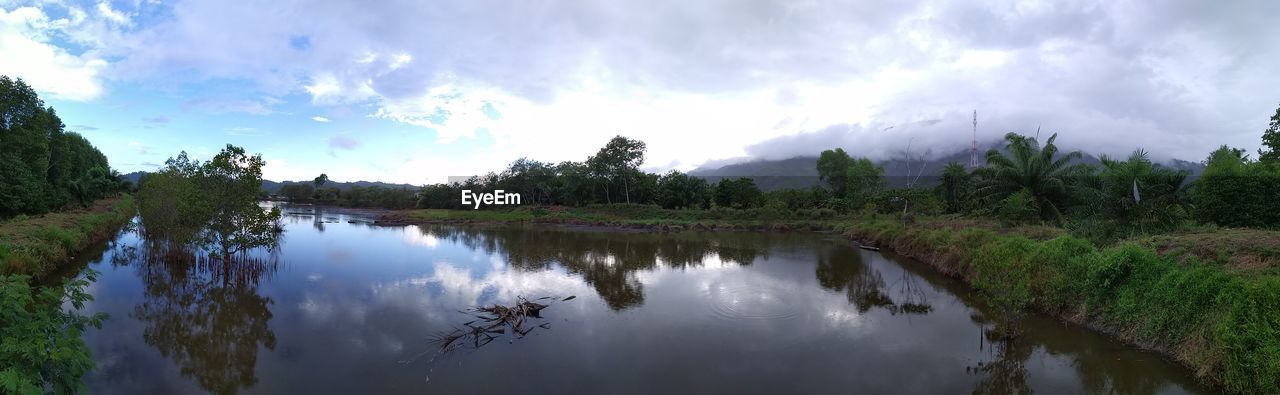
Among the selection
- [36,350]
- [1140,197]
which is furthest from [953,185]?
[36,350]

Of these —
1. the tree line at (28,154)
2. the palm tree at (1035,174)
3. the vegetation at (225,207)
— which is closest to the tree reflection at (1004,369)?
the palm tree at (1035,174)

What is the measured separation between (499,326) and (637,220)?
114ft

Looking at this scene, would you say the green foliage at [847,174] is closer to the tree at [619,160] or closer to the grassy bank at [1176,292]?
the tree at [619,160]

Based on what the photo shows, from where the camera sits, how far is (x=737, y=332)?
36.8 ft

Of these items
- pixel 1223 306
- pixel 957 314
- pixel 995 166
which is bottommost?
pixel 957 314

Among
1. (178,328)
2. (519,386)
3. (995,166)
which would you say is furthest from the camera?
(995,166)

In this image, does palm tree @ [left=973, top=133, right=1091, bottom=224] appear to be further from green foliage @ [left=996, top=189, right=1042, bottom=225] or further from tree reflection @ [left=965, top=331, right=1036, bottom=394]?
tree reflection @ [left=965, top=331, right=1036, bottom=394]

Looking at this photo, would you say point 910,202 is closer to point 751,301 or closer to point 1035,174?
point 1035,174

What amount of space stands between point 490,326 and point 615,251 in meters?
15.7

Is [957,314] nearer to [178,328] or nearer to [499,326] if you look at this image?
[499,326]

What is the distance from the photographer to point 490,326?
1066 cm

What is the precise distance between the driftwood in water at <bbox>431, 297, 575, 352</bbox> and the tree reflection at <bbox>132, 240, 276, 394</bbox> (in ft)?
10.1

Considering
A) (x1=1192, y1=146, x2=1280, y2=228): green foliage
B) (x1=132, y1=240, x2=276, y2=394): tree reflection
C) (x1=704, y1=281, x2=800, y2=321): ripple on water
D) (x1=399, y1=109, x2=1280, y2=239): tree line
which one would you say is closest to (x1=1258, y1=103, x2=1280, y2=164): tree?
(x1=399, y1=109, x2=1280, y2=239): tree line

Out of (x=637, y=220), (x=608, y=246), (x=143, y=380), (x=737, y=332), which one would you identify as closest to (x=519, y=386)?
(x=737, y=332)
